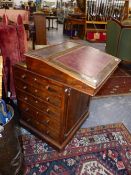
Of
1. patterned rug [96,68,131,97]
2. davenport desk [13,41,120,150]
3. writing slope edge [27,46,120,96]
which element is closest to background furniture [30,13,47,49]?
patterned rug [96,68,131,97]

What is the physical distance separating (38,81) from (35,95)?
18cm

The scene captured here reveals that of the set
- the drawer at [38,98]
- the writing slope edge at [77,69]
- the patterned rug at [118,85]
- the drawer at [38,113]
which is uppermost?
the writing slope edge at [77,69]

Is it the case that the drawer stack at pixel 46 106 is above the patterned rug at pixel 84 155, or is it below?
above

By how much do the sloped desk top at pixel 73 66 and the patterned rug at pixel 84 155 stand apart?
0.81 meters

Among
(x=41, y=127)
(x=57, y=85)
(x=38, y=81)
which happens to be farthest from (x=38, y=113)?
(x=57, y=85)

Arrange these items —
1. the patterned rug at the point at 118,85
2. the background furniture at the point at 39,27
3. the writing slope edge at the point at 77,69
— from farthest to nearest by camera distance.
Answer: the background furniture at the point at 39,27, the patterned rug at the point at 118,85, the writing slope edge at the point at 77,69

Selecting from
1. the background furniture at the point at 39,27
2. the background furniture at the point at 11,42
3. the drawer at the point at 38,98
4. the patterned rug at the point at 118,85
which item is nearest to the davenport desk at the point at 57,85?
the drawer at the point at 38,98

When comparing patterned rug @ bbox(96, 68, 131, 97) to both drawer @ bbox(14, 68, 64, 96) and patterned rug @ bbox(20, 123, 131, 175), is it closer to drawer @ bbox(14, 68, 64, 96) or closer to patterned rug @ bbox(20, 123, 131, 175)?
patterned rug @ bbox(20, 123, 131, 175)

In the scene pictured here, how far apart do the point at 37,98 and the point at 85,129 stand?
2.56ft

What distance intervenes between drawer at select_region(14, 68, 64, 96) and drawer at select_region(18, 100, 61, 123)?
25 cm

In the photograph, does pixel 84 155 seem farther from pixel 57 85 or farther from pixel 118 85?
pixel 118 85

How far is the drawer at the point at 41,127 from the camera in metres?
1.81

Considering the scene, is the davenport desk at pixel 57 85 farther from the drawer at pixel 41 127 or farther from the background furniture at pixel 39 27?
the background furniture at pixel 39 27

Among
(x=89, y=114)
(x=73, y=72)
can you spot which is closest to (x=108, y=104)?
(x=89, y=114)
